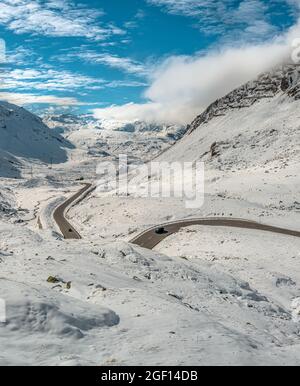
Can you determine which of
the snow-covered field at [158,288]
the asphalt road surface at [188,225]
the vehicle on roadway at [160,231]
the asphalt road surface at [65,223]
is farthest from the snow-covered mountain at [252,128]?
the vehicle on roadway at [160,231]

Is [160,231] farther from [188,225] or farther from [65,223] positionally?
[65,223]

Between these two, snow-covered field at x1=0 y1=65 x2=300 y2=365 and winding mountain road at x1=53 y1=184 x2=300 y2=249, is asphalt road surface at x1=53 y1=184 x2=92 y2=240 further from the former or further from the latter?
snow-covered field at x1=0 y1=65 x2=300 y2=365

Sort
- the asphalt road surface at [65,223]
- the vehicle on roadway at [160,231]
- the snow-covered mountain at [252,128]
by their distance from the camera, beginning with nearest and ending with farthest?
the vehicle on roadway at [160,231] < the asphalt road surface at [65,223] < the snow-covered mountain at [252,128]

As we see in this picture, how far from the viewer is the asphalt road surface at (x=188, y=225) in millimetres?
55938

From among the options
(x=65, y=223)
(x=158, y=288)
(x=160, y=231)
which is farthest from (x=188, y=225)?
(x=158, y=288)

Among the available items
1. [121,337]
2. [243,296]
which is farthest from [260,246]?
[121,337]

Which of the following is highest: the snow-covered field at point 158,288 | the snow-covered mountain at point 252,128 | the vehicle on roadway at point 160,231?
the snow-covered mountain at point 252,128

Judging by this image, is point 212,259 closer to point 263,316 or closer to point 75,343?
point 263,316

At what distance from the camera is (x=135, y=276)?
92.2 ft

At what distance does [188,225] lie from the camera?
62.0m

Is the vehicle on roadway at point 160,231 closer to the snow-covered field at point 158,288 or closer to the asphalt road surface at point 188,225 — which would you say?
the asphalt road surface at point 188,225

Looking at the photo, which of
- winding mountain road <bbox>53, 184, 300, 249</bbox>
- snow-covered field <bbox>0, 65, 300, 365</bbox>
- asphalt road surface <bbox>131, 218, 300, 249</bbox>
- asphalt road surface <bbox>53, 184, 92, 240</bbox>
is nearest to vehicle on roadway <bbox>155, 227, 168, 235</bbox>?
winding mountain road <bbox>53, 184, 300, 249</bbox>

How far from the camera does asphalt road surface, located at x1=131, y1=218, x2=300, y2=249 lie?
55938mm

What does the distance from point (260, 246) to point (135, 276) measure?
2370 centimetres
